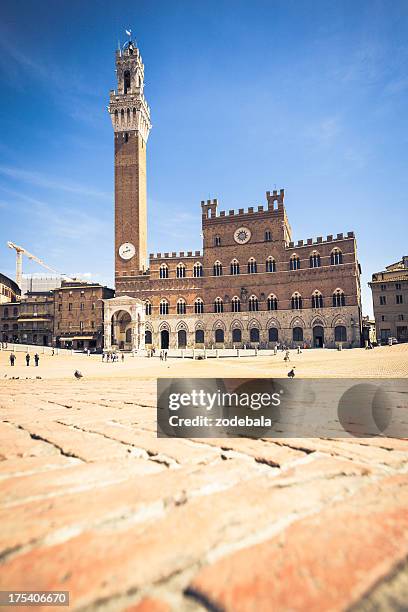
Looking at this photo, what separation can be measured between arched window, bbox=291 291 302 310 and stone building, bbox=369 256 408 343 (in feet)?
33.9

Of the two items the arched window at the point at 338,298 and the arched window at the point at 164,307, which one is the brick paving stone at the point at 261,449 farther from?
the arched window at the point at 164,307

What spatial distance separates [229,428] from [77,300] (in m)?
44.8

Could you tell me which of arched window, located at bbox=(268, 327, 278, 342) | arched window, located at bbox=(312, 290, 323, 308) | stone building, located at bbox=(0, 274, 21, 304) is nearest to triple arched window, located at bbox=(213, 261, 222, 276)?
arched window, located at bbox=(268, 327, 278, 342)

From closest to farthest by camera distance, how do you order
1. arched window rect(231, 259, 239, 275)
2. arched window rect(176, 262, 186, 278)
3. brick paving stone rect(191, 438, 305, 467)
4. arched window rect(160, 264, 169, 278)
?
brick paving stone rect(191, 438, 305, 467) → arched window rect(231, 259, 239, 275) → arched window rect(176, 262, 186, 278) → arched window rect(160, 264, 169, 278)

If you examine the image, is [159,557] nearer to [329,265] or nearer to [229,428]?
[229,428]

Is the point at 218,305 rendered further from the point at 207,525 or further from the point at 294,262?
the point at 207,525

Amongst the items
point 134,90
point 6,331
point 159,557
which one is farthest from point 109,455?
point 6,331

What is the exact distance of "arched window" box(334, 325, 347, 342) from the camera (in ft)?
119

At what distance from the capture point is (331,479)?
190 centimetres

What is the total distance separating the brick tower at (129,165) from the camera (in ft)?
140

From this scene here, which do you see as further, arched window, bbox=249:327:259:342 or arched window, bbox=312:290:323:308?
arched window, bbox=249:327:259:342

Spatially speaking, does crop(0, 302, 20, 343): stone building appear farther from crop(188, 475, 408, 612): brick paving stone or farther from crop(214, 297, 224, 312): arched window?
crop(188, 475, 408, 612): brick paving stone

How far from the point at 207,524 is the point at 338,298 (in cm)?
3827

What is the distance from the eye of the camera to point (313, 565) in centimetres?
108
